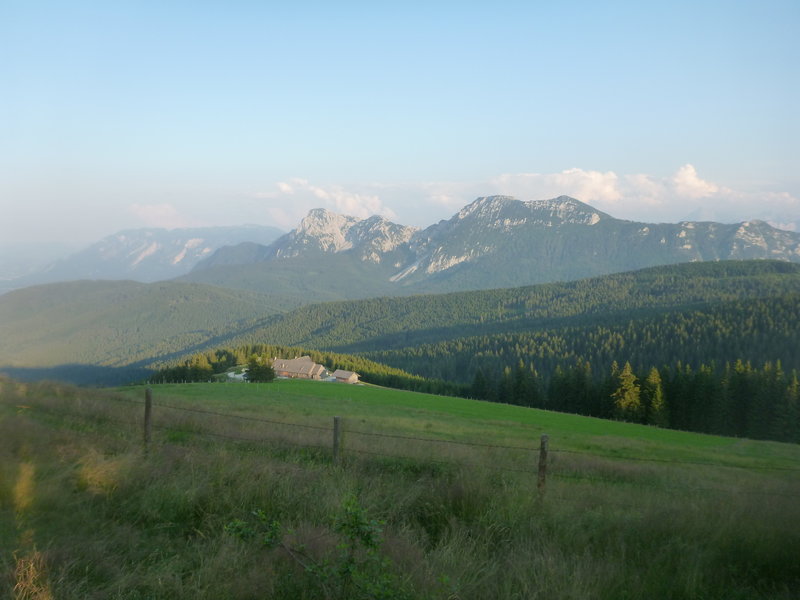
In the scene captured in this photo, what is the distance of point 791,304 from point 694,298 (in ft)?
301

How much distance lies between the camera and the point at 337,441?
959 centimetres

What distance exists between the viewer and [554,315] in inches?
7756

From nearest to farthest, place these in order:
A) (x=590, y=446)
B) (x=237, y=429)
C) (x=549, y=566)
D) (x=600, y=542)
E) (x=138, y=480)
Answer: (x=549, y=566) → (x=600, y=542) → (x=138, y=480) → (x=237, y=429) → (x=590, y=446)

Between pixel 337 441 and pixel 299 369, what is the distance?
83.2 meters

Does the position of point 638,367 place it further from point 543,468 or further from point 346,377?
point 543,468

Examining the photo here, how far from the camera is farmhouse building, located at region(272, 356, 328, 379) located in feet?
293

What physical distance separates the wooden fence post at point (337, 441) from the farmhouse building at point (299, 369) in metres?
80.0

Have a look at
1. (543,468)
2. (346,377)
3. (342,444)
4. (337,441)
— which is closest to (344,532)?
(543,468)

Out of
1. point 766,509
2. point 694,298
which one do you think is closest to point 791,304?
point 694,298

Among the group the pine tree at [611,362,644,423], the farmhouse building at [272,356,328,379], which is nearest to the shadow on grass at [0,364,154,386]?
the farmhouse building at [272,356,328,379]

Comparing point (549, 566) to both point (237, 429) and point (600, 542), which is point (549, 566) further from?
point (237, 429)

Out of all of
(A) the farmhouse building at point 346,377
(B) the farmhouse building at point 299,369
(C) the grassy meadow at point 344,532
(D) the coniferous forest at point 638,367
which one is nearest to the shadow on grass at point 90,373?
(D) the coniferous forest at point 638,367

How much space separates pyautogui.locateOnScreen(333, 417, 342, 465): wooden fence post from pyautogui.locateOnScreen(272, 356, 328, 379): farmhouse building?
7997 cm

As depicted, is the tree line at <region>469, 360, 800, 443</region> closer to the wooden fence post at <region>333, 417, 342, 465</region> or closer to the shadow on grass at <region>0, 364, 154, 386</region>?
the wooden fence post at <region>333, 417, 342, 465</region>
